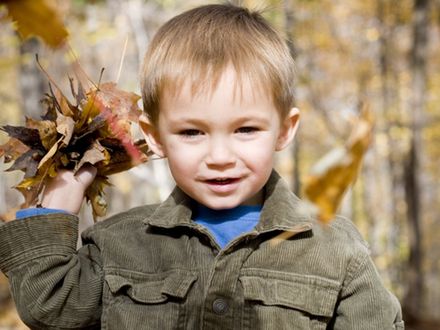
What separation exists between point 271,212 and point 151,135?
41cm

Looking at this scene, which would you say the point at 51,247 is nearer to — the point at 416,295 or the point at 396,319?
the point at 396,319

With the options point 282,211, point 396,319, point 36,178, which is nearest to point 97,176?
point 36,178

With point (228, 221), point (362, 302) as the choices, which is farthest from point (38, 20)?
point (362, 302)

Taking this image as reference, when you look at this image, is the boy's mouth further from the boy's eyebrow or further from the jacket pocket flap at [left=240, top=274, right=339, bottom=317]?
the jacket pocket flap at [left=240, top=274, right=339, bottom=317]

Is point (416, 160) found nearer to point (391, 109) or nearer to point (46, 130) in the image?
point (391, 109)

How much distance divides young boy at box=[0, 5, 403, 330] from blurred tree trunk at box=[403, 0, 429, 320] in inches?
269

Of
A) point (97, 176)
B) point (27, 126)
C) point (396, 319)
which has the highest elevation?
point (27, 126)

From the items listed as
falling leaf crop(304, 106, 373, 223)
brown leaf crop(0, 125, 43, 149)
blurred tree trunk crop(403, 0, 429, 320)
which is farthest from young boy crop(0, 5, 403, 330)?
blurred tree trunk crop(403, 0, 429, 320)

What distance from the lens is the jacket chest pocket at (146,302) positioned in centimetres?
179

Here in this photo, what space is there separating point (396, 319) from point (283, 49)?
860 mm

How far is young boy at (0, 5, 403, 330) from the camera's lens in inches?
66.1

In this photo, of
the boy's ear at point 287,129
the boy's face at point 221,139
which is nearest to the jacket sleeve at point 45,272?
the boy's face at point 221,139

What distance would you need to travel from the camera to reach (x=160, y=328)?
70.6 inches

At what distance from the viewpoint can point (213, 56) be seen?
1.69 metres
